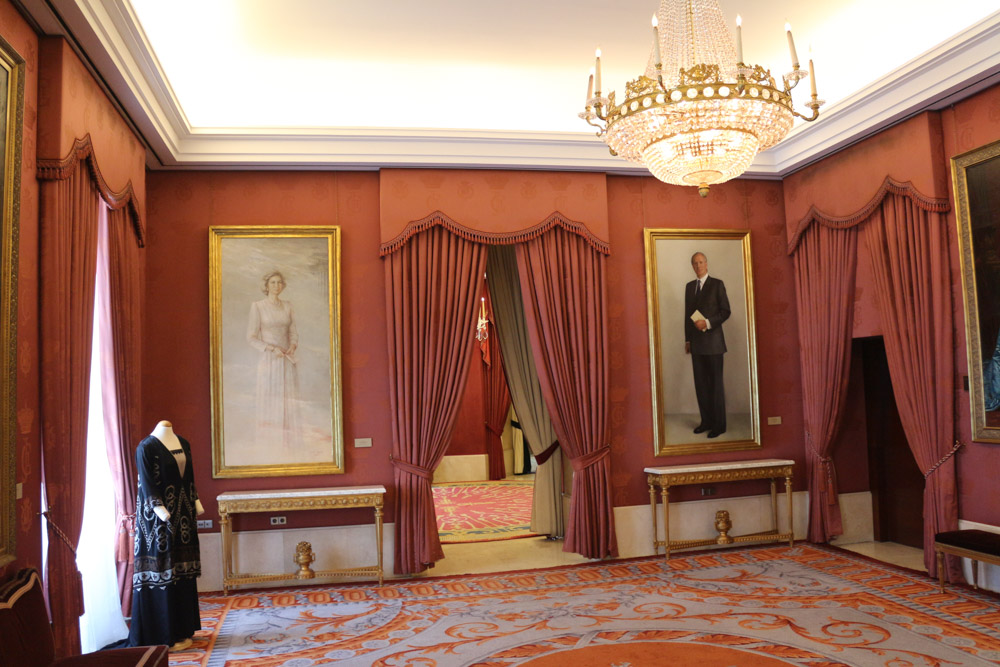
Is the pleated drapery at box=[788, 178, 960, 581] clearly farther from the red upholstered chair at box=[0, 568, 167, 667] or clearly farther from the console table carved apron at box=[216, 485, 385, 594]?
the red upholstered chair at box=[0, 568, 167, 667]

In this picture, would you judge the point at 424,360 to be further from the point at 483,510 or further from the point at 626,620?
the point at 483,510

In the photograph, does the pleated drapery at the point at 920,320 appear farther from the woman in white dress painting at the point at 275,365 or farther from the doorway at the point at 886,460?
the woman in white dress painting at the point at 275,365

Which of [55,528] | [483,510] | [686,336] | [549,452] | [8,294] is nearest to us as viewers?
[8,294]

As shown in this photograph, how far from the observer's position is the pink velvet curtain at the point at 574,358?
7.47 m

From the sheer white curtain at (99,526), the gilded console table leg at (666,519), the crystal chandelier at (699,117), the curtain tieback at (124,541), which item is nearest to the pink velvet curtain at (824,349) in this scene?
the gilded console table leg at (666,519)

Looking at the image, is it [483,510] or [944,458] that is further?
[483,510]

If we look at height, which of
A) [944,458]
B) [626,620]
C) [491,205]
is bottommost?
[626,620]

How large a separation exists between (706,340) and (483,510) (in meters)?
4.53

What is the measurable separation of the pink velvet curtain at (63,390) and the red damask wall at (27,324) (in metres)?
0.05

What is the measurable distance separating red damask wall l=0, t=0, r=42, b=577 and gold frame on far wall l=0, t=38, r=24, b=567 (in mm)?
106

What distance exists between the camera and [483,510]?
1098cm

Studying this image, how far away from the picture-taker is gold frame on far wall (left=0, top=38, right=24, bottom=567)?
154 inches

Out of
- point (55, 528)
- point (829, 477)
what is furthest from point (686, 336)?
point (55, 528)

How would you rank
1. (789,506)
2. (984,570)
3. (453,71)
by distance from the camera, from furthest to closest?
1. (789,506)
2. (453,71)
3. (984,570)
